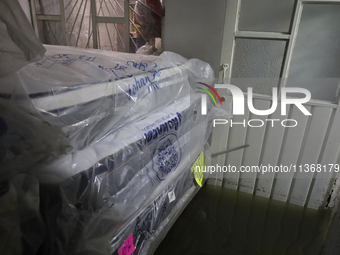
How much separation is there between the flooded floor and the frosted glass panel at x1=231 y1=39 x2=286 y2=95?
2.48 feet

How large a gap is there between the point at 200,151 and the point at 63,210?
0.89 m

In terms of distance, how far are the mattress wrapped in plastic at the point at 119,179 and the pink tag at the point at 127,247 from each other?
41 mm

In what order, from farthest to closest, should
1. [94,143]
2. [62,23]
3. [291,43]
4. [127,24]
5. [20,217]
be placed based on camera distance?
[62,23], [127,24], [291,43], [94,143], [20,217]

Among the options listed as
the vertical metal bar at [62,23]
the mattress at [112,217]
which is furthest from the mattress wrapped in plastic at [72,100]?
the vertical metal bar at [62,23]

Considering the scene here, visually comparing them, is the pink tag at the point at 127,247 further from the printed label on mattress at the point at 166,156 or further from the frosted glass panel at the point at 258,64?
the frosted glass panel at the point at 258,64

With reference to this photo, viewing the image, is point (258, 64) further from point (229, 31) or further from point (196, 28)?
point (196, 28)

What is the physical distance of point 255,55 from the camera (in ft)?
4.49

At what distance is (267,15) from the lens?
1.28 metres

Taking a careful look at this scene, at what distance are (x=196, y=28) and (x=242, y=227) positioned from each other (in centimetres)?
120

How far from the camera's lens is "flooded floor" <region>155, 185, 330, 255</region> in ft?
3.94

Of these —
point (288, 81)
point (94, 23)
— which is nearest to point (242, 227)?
point (288, 81)

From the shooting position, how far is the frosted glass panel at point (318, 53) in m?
1.22

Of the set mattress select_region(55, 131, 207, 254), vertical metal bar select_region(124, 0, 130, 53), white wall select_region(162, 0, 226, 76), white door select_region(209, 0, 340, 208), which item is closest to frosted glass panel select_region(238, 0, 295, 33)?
white door select_region(209, 0, 340, 208)

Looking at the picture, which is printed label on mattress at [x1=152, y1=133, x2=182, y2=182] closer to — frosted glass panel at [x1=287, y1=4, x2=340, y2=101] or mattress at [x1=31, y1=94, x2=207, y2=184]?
mattress at [x1=31, y1=94, x2=207, y2=184]
